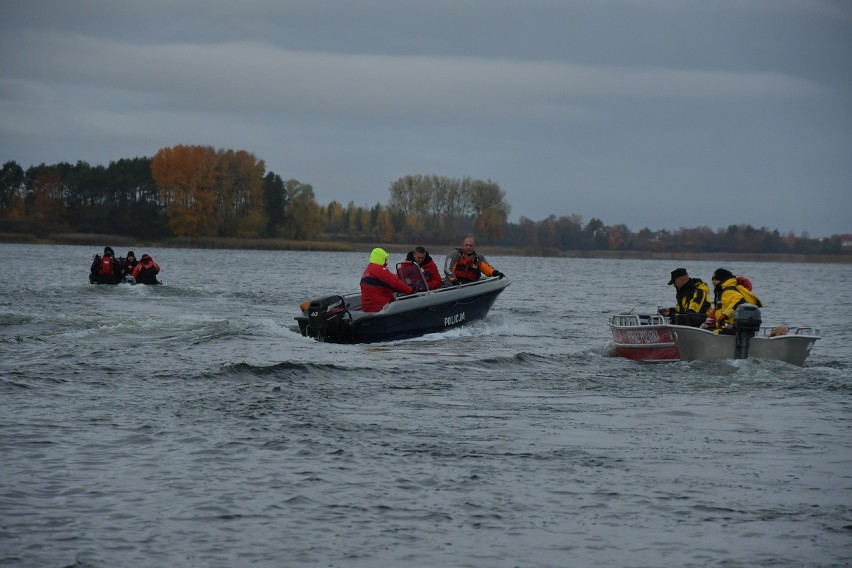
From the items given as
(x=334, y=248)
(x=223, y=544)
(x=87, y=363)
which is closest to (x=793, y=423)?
(x=223, y=544)

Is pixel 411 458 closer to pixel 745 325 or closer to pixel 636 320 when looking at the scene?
pixel 745 325

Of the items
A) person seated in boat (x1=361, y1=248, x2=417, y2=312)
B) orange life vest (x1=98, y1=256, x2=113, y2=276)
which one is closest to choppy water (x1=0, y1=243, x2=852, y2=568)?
person seated in boat (x1=361, y1=248, x2=417, y2=312)

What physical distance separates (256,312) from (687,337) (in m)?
13.6

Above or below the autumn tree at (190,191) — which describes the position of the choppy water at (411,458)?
below

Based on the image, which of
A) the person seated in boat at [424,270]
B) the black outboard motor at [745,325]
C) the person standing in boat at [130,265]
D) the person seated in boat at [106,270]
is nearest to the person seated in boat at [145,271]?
the person standing in boat at [130,265]

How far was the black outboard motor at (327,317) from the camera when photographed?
55.5 feet

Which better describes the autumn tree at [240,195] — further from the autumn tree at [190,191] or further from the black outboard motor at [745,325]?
the black outboard motor at [745,325]

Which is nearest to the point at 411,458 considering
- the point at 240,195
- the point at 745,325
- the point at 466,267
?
the point at 745,325

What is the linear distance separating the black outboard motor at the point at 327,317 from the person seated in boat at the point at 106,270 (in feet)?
49.8

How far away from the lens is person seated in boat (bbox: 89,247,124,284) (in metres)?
30.6

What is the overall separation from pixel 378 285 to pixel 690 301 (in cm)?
513

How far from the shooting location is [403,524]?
6.67 m

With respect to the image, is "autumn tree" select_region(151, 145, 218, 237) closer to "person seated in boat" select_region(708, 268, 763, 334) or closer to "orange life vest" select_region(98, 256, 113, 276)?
"orange life vest" select_region(98, 256, 113, 276)

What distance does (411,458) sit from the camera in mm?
8422
